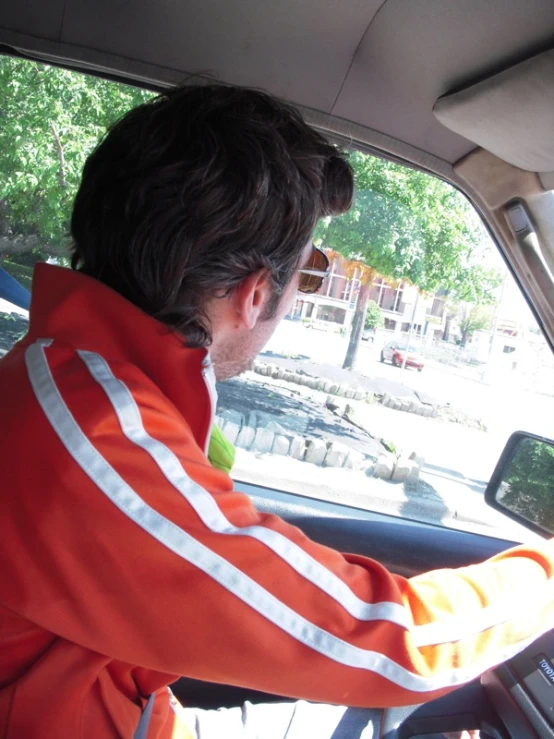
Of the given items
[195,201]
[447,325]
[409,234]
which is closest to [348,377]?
[447,325]

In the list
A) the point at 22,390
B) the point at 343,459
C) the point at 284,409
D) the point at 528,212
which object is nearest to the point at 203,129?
the point at 22,390

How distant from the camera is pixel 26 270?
238 centimetres

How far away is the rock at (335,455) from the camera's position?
3181mm

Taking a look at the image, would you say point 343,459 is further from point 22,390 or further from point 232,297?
point 22,390

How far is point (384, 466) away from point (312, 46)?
198 cm

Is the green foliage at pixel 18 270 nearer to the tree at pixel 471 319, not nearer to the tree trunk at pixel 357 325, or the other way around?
the tree trunk at pixel 357 325

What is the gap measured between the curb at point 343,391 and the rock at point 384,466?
0.25 m

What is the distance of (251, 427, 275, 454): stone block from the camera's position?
3047 mm

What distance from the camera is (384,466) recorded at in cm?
329

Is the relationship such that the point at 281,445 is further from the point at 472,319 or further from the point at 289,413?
the point at 472,319

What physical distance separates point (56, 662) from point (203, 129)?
3.31 feet

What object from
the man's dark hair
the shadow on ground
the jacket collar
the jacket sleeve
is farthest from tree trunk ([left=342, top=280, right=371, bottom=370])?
the jacket sleeve

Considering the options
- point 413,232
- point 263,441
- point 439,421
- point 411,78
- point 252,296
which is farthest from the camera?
point 439,421

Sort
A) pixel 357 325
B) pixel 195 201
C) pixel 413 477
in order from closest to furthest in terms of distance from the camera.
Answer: pixel 195 201 → pixel 357 325 → pixel 413 477
